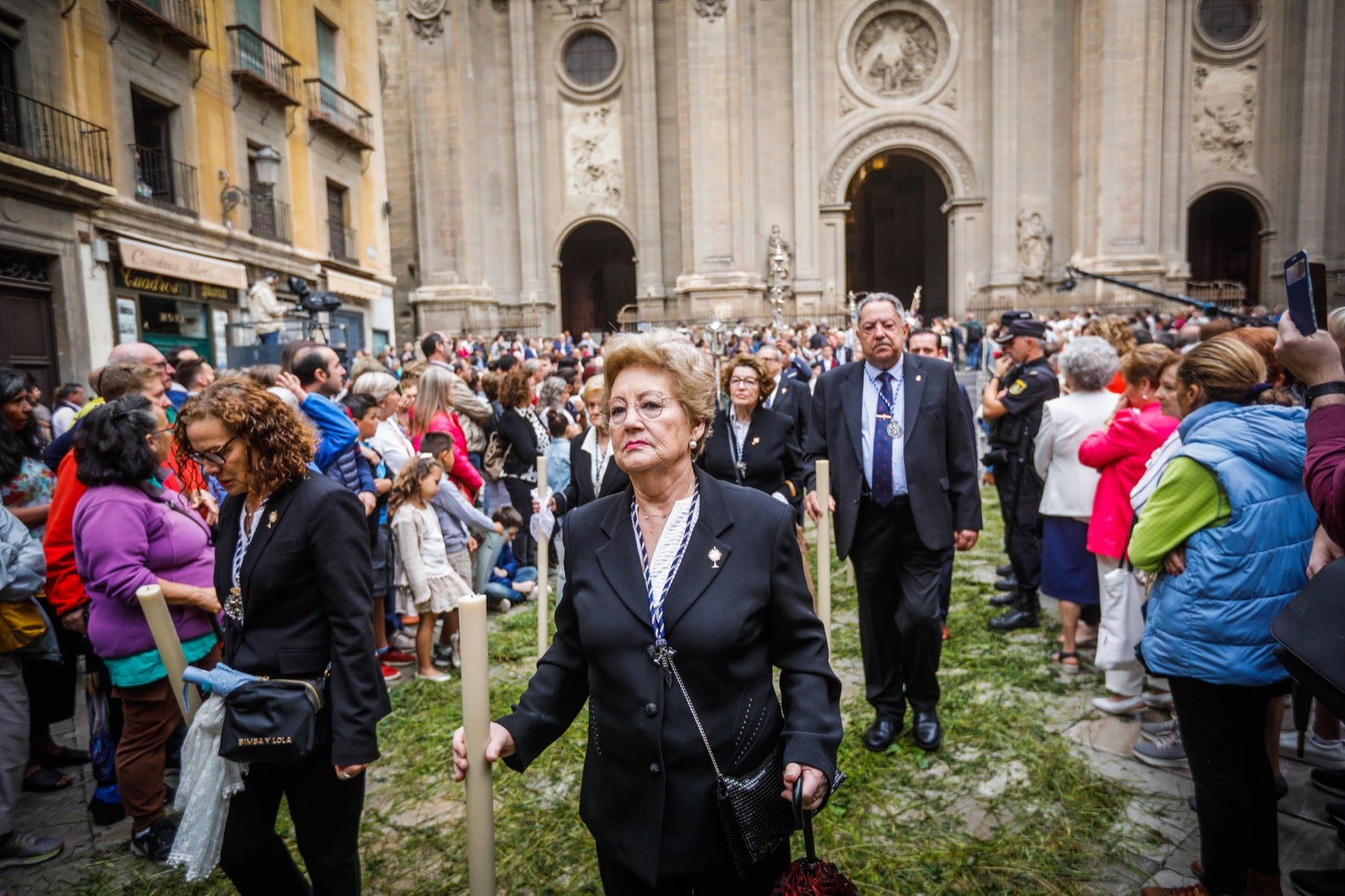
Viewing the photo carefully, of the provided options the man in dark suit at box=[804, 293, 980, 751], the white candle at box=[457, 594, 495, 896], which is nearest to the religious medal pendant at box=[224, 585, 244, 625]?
the white candle at box=[457, 594, 495, 896]

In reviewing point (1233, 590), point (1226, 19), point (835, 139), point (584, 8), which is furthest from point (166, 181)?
point (1226, 19)

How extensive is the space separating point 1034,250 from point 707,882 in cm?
2779

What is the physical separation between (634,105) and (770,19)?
5.26 meters

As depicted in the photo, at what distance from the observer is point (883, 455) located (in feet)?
14.0

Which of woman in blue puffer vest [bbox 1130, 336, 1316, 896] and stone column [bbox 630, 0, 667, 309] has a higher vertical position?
stone column [bbox 630, 0, 667, 309]

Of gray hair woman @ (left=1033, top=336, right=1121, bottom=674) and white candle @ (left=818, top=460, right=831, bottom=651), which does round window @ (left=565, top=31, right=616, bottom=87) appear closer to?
gray hair woman @ (left=1033, top=336, right=1121, bottom=674)

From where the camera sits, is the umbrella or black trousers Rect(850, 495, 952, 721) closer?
the umbrella

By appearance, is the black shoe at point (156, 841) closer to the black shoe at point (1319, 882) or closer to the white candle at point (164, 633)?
the white candle at point (164, 633)

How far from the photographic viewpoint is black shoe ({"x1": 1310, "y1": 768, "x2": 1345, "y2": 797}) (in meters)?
3.70

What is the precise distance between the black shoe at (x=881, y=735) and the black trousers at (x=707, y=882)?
2274mm

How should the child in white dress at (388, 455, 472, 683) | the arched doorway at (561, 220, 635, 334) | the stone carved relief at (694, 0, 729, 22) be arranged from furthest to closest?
1. the arched doorway at (561, 220, 635, 334)
2. the stone carved relief at (694, 0, 729, 22)
3. the child in white dress at (388, 455, 472, 683)

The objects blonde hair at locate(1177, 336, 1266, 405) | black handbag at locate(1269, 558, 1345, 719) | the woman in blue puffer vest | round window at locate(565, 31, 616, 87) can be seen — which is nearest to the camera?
black handbag at locate(1269, 558, 1345, 719)

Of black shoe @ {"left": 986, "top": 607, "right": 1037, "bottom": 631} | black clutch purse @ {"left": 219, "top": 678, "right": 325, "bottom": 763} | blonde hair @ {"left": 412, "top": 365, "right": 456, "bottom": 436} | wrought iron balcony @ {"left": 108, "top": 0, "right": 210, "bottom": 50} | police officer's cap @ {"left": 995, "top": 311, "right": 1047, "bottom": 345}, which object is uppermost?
wrought iron balcony @ {"left": 108, "top": 0, "right": 210, "bottom": 50}

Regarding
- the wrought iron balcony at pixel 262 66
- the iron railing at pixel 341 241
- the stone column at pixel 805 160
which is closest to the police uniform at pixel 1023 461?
the wrought iron balcony at pixel 262 66
